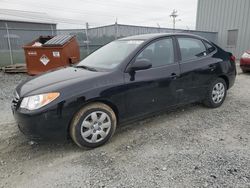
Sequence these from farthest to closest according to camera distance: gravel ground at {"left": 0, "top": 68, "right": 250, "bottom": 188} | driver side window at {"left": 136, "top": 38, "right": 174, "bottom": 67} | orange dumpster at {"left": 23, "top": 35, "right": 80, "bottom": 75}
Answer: orange dumpster at {"left": 23, "top": 35, "right": 80, "bottom": 75}
driver side window at {"left": 136, "top": 38, "right": 174, "bottom": 67}
gravel ground at {"left": 0, "top": 68, "right": 250, "bottom": 188}

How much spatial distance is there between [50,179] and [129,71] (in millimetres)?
1689

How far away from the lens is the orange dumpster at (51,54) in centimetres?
685

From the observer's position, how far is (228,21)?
14703mm

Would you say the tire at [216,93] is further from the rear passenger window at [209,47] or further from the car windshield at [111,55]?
the car windshield at [111,55]

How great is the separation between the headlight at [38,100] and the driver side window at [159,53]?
1407mm

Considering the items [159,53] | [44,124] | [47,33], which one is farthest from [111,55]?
[47,33]

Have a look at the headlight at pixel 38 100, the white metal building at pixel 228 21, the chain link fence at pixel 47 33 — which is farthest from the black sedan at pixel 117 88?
the white metal building at pixel 228 21

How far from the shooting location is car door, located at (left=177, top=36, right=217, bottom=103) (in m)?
3.59

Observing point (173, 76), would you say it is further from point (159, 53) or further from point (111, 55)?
point (111, 55)

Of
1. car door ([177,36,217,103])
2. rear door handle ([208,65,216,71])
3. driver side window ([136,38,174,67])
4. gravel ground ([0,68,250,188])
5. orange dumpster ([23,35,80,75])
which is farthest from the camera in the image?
orange dumpster ([23,35,80,75])

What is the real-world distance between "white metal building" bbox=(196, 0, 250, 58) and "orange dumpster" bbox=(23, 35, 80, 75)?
38.6ft

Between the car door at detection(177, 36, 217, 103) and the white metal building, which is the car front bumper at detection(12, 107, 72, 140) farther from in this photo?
the white metal building

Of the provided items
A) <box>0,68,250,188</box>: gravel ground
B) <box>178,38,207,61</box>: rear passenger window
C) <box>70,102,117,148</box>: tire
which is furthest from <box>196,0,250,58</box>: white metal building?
<box>70,102,117,148</box>: tire

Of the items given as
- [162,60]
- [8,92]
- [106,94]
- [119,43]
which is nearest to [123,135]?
[106,94]
